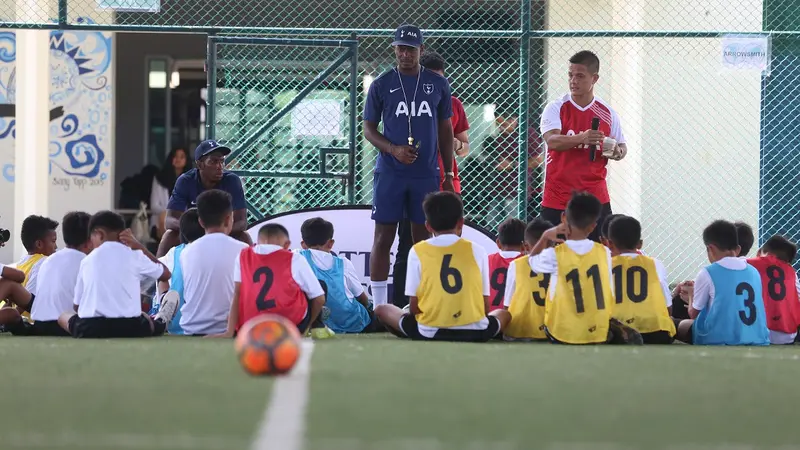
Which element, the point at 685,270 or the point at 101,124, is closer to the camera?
the point at 685,270

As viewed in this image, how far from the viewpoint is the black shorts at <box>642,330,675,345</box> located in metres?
8.03

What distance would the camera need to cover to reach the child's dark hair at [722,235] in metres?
8.28

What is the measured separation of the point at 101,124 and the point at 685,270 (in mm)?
7345

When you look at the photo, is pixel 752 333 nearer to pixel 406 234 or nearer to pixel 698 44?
pixel 406 234

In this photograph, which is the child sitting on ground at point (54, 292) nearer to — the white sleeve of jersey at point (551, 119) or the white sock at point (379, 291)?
the white sock at point (379, 291)

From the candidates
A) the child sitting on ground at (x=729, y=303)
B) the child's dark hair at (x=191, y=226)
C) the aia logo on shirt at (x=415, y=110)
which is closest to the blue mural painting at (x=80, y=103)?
the child's dark hair at (x=191, y=226)

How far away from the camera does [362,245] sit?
33.3 ft

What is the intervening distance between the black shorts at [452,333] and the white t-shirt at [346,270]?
3.77 feet

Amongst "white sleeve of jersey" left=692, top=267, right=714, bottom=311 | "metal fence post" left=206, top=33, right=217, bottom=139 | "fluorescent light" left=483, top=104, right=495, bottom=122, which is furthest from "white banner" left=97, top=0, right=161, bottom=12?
"white sleeve of jersey" left=692, top=267, right=714, bottom=311

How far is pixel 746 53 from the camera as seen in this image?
427 inches

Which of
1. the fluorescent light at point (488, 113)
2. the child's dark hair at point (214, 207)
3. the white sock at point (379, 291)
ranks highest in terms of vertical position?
the fluorescent light at point (488, 113)

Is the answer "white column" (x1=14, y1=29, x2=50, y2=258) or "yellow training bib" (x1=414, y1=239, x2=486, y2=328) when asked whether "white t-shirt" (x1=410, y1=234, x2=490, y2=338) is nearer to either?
"yellow training bib" (x1=414, y1=239, x2=486, y2=328)

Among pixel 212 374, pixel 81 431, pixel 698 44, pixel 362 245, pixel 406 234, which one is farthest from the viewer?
pixel 698 44

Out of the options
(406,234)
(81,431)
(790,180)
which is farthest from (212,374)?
(790,180)
